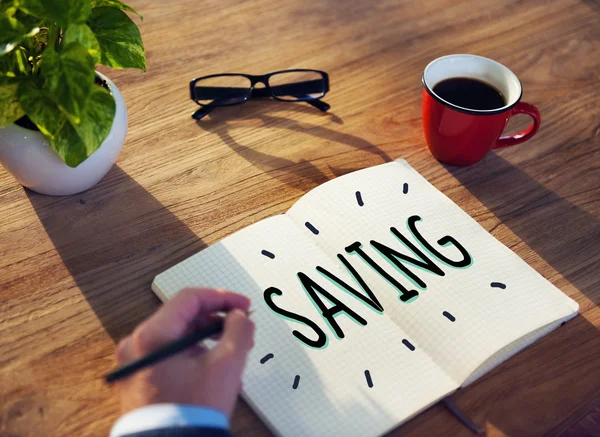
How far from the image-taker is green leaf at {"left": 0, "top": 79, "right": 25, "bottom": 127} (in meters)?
0.72

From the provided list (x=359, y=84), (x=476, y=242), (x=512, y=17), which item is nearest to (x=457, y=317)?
(x=476, y=242)

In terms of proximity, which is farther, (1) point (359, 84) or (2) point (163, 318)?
(1) point (359, 84)

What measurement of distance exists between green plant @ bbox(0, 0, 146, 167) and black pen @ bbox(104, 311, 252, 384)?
0.26 meters

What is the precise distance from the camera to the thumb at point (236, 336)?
0.59 metres

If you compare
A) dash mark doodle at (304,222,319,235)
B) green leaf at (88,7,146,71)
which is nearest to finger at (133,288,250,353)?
dash mark doodle at (304,222,319,235)

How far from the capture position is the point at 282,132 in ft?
3.28

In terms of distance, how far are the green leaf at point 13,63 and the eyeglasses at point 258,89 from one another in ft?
0.99

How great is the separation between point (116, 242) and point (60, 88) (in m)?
0.22

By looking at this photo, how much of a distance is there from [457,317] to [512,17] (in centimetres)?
72

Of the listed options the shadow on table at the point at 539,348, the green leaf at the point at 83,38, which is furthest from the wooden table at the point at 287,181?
the green leaf at the point at 83,38

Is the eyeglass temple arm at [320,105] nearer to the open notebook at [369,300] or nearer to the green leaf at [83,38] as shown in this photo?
the open notebook at [369,300]

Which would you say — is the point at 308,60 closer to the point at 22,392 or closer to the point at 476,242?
the point at 476,242

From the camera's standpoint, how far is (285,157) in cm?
96

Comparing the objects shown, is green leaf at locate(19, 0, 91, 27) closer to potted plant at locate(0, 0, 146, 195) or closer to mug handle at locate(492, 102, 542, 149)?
potted plant at locate(0, 0, 146, 195)
